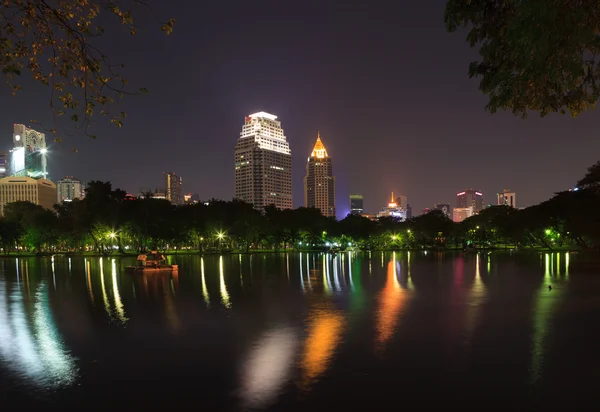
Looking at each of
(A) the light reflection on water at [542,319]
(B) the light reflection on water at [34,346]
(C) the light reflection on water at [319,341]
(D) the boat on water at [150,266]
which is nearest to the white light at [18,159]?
(D) the boat on water at [150,266]

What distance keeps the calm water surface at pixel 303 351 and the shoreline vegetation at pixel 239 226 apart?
46.7m

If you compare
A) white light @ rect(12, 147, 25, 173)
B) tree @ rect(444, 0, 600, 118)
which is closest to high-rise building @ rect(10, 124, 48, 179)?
white light @ rect(12, 147, 25, 173)

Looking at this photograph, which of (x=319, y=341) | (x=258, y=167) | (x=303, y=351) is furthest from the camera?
(x=258, y=167)

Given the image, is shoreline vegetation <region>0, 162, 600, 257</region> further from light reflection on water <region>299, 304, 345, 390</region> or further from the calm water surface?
light reflection on water <region>299, 304, 345, 390</region>

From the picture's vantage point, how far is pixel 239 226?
70.4 metres

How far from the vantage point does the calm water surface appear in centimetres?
722

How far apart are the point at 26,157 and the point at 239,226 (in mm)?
150458

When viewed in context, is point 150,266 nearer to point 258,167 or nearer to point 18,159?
point 258,167

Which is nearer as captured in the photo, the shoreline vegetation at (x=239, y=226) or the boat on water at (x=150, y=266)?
the boat on water at (x=150, y=266)

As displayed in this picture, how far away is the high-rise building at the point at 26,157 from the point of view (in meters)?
169

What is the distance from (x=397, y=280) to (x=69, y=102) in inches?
852

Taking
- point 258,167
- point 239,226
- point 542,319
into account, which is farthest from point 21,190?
point 542,319

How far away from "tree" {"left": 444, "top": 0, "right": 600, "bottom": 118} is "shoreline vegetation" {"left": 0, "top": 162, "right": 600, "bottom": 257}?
5283 centimetres

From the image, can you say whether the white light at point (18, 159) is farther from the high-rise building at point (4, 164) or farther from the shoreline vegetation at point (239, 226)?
the shoreline vegetation at point (239, 226)
